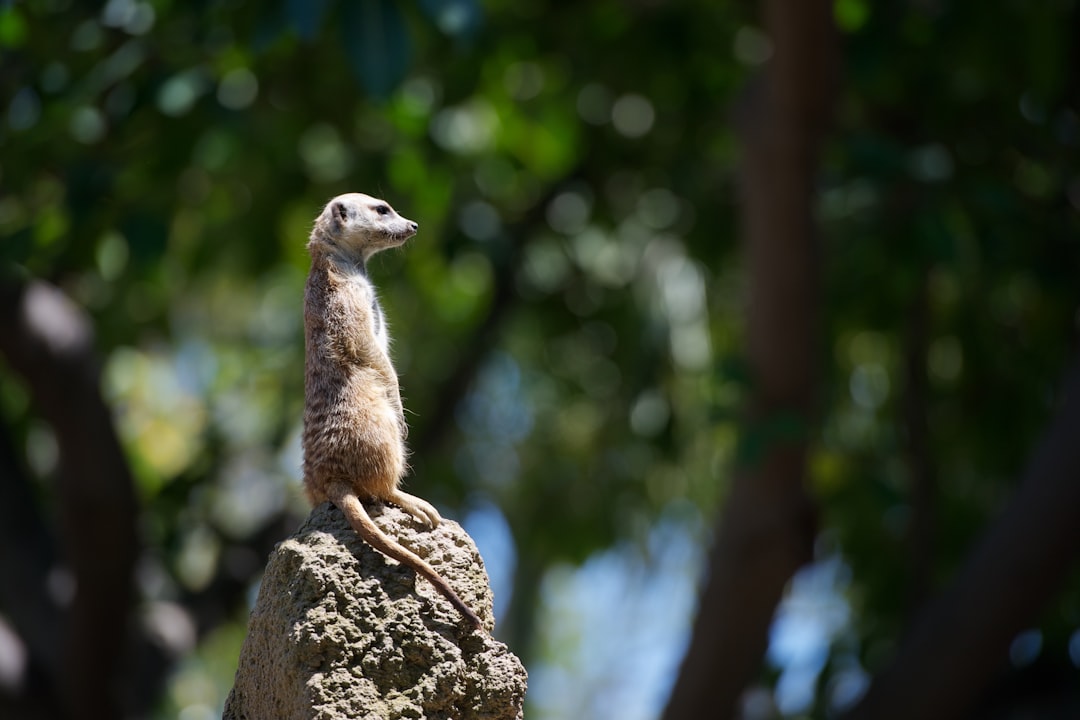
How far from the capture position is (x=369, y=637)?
8.38 ft

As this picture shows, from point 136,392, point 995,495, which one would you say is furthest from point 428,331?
point 995,495

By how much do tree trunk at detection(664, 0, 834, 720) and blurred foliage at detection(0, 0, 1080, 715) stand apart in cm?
24

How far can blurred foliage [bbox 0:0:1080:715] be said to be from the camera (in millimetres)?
5875

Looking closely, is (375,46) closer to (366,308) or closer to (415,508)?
(366,308)

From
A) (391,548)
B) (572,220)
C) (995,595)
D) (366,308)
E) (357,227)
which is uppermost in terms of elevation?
(572,220)

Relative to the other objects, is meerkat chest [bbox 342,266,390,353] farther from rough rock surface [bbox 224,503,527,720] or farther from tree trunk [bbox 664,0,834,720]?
tree trunk [bbox 664,0,834,720]

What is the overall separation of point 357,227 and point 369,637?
0.85 metres

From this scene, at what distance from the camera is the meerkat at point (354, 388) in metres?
2.65

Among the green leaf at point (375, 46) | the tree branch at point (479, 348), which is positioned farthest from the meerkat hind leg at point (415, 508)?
the tree branch at point (479, 348)

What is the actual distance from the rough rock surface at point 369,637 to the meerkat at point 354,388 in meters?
0.05

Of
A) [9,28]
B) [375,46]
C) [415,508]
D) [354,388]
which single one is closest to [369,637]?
[415,508]

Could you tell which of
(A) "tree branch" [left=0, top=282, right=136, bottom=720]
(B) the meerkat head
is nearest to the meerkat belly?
(B) the meerkat head

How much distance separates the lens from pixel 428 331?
32.9 feet

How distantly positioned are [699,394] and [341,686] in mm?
7065
